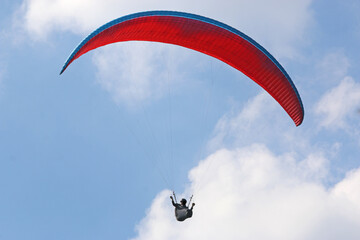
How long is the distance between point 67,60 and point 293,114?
10795 millimetres

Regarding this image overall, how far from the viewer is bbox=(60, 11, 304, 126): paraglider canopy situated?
20062 millimetres

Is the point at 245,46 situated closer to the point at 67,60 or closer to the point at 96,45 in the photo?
the point at 96,45

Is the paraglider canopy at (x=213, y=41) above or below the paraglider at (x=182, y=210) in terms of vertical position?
above

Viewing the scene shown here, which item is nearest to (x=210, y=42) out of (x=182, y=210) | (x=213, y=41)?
(x=213, y=41)

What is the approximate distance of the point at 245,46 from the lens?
21.7 meters

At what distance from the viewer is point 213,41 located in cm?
2211

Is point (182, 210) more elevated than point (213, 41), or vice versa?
point (213, 41)

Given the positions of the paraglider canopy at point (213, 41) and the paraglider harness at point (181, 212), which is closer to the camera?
the paraglider canopy at point (213, 41)

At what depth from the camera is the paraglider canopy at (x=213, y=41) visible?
20.1 m

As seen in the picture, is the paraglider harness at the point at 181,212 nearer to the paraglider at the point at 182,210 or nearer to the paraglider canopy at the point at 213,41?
the paraglider at the point at 182,210

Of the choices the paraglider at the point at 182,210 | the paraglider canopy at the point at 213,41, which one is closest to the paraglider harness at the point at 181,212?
the paraglider at the point at 182,210

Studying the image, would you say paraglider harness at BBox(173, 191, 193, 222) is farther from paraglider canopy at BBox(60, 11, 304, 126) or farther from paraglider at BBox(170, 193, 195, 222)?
paraglider canopy at BBox(60, 11, 304, 126)

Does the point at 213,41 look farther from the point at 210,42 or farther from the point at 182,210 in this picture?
the point at 182,210

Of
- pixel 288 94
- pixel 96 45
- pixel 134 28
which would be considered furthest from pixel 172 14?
pixel 288 94
